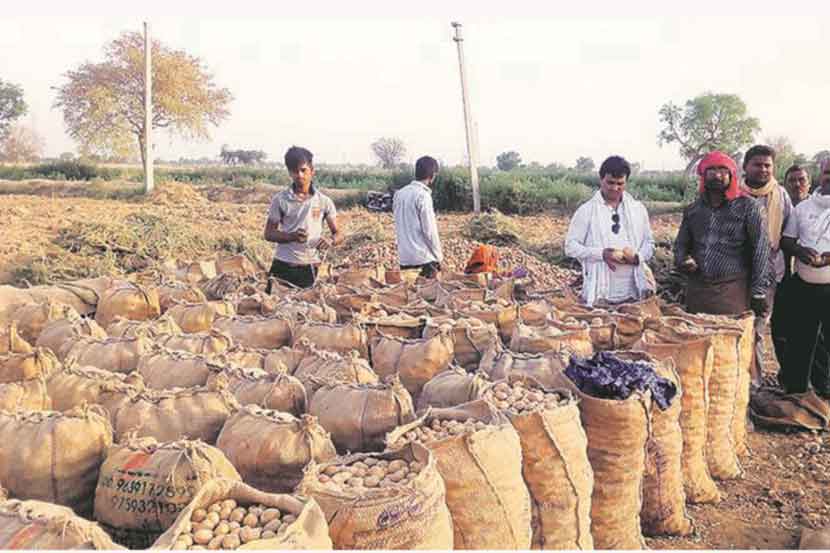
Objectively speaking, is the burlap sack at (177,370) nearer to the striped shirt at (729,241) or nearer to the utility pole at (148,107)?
the striped shirt at (729,241)

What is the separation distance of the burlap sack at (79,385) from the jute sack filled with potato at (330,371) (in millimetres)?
625

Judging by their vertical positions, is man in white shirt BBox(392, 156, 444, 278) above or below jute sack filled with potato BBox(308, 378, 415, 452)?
above

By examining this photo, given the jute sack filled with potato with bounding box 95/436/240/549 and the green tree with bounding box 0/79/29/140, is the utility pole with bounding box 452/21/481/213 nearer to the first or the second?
the jute sack filled with potato with bounding box 95/436/240/549

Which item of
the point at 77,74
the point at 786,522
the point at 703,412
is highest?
the point at 77,74

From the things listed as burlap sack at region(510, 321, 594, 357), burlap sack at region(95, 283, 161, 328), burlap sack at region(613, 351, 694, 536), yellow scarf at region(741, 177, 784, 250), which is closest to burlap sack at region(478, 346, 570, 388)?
burlap sack at region(510, 321, 594, 357)

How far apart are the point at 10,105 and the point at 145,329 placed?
48.6 metres

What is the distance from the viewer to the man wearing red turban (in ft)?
14.4

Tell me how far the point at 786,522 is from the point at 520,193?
50.3 ft

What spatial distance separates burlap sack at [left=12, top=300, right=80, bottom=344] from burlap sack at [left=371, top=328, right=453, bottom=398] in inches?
75.3

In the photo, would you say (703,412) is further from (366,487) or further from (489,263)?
(489,263)

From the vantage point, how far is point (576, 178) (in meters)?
29.2

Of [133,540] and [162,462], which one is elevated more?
[162,462]

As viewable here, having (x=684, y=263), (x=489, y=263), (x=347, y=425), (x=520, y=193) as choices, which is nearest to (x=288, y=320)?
(x=347, y=425)

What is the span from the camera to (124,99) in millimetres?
28203
